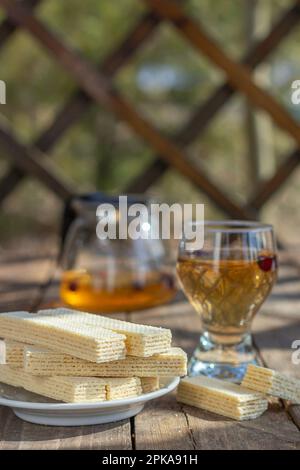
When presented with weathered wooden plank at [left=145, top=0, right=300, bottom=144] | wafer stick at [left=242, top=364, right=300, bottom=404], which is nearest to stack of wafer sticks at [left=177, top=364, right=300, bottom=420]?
wafer stick at [left=242, top=364, right=300, bottom=404]

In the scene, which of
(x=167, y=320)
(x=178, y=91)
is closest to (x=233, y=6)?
(x=178, y=91)

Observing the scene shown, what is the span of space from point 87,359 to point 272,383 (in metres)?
0.19

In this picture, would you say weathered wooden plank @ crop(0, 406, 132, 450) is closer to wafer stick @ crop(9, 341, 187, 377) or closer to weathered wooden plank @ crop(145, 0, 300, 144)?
wafer stick @ crop(9, 341, 187, 377)

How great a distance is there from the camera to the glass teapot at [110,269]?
1241 millimetres

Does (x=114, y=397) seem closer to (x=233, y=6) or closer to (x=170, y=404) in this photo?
(x=170, y=404)

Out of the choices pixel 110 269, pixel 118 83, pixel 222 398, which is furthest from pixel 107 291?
pixel 118 83

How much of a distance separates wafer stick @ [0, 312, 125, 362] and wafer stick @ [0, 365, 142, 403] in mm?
24

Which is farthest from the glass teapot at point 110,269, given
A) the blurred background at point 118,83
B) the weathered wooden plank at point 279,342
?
the blurred background at point 118,83

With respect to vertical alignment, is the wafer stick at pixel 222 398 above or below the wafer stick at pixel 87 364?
below

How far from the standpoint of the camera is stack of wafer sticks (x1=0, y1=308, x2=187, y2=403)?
27.6 inches

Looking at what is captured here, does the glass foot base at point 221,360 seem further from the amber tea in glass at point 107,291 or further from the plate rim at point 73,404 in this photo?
the amber tea in glass at point 107,291

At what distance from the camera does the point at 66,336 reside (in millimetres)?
710
